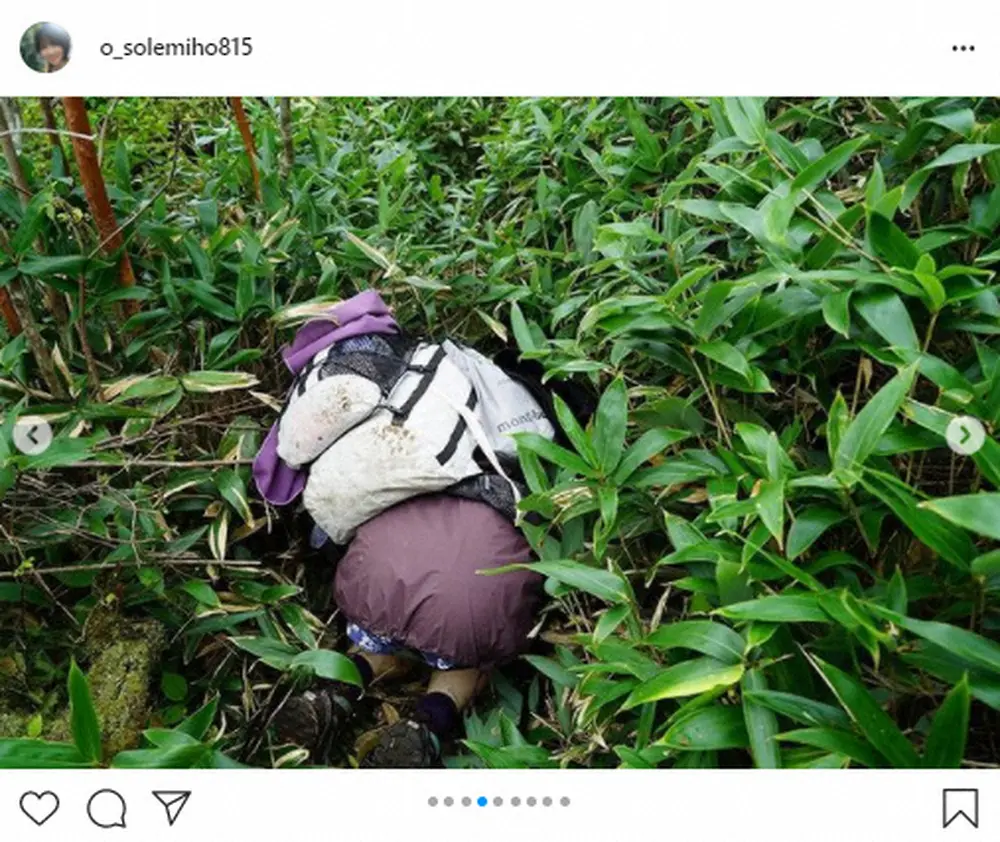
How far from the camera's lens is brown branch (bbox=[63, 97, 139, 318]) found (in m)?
1.38

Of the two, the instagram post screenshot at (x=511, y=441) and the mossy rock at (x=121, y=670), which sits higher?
the instagram post screenshot at (x=511, y=441)

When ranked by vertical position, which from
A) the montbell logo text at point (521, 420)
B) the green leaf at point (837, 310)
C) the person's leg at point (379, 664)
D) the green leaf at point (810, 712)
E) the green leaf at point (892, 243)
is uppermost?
the green leaf at point (892, 243)

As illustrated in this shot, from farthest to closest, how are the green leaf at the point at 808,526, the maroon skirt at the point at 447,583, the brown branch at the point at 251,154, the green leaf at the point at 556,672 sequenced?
the brown branch at the point at 251,154
the maroon skirt at the point at 447,583
the green leaf at the point at 556,672
the green leaf at the point at 808,526

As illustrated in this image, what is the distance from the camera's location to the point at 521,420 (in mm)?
1395

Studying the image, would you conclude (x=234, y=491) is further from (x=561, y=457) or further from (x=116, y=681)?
(x=561, y=457)

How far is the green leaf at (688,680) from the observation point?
0.83 metres

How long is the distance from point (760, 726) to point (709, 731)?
5 cm

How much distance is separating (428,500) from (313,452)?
186mm

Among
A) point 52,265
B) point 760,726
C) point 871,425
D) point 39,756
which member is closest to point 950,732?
point 760,726

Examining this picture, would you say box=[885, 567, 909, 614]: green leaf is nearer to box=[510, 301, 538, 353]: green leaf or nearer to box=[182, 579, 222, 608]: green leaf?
box=[510, 301, 538, 353]: green leaf
